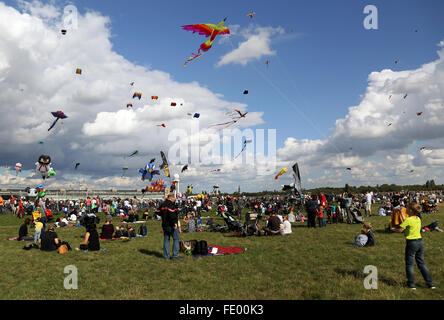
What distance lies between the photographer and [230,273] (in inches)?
284

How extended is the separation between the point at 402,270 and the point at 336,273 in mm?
1703

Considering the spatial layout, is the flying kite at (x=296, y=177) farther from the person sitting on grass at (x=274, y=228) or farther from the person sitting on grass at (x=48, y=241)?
the person sitting on grass at (x=48, y=241)

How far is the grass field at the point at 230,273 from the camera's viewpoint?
571 cm

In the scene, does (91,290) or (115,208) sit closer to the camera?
(91,290)

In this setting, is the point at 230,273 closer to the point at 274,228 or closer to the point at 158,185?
the point at 274,228

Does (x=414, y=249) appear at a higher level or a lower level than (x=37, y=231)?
higher

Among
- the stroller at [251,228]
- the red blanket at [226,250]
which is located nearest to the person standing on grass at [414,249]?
the red blanket at [226,250]

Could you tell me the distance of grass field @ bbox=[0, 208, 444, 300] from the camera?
5715 millimetres

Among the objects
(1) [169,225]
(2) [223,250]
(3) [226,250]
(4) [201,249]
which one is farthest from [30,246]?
(3) [226,250]
